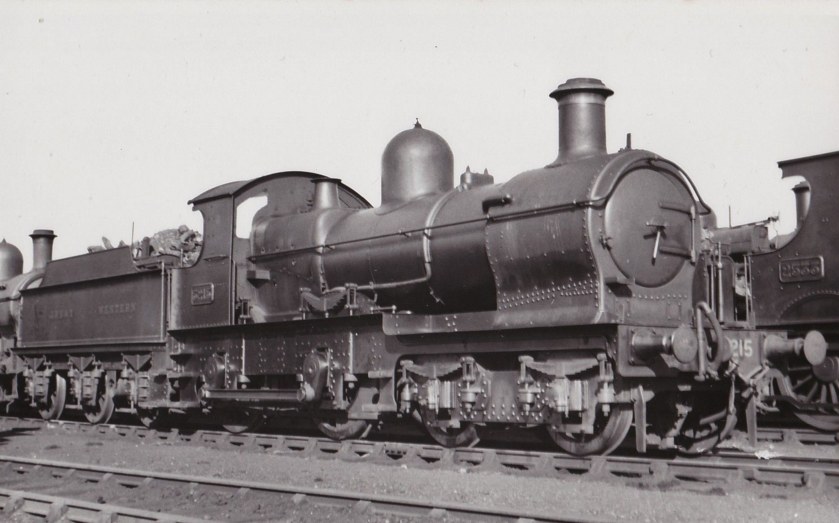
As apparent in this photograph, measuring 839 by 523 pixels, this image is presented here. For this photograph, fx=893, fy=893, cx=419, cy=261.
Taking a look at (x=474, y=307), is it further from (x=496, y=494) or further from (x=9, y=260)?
(x=9, y=260)

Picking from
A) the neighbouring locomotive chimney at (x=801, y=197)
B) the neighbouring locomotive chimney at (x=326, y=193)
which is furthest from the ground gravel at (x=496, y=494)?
the neighbouring locomotive chimney at (x=801, y=197)

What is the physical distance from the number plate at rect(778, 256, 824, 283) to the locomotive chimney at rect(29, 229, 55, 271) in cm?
1593

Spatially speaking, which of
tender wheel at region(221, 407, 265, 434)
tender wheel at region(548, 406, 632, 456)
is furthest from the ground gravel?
tender wheel at region(221, 407, 265, 434)

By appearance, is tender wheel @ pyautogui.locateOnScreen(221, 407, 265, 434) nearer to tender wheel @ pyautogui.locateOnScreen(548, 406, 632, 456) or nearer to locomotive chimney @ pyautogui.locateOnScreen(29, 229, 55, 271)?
tender wheel @ pyautogui.locateOnScreen(548, 406, 632, 456)

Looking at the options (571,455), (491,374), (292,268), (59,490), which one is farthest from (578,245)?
(59,490)

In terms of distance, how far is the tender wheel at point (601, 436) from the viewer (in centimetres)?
812

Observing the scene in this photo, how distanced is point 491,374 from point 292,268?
355 centimetres

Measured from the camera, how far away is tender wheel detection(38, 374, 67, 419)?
50.6 feet

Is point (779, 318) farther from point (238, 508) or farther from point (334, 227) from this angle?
point (238, 508)

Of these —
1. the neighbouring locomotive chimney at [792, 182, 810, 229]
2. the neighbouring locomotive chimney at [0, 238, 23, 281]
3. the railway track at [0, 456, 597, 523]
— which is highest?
the neighbouring locomotive chimney at [792, 182, 810, 229]

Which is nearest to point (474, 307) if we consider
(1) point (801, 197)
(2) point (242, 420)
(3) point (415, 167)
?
(3) point (415, 167)

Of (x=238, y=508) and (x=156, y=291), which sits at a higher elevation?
(x=156, y=291)

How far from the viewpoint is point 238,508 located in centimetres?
716

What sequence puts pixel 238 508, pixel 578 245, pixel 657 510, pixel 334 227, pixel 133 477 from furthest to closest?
pixel 334 227
pixel 133 477
pixel 578 245
pixel 238 508
pixel 657 510
